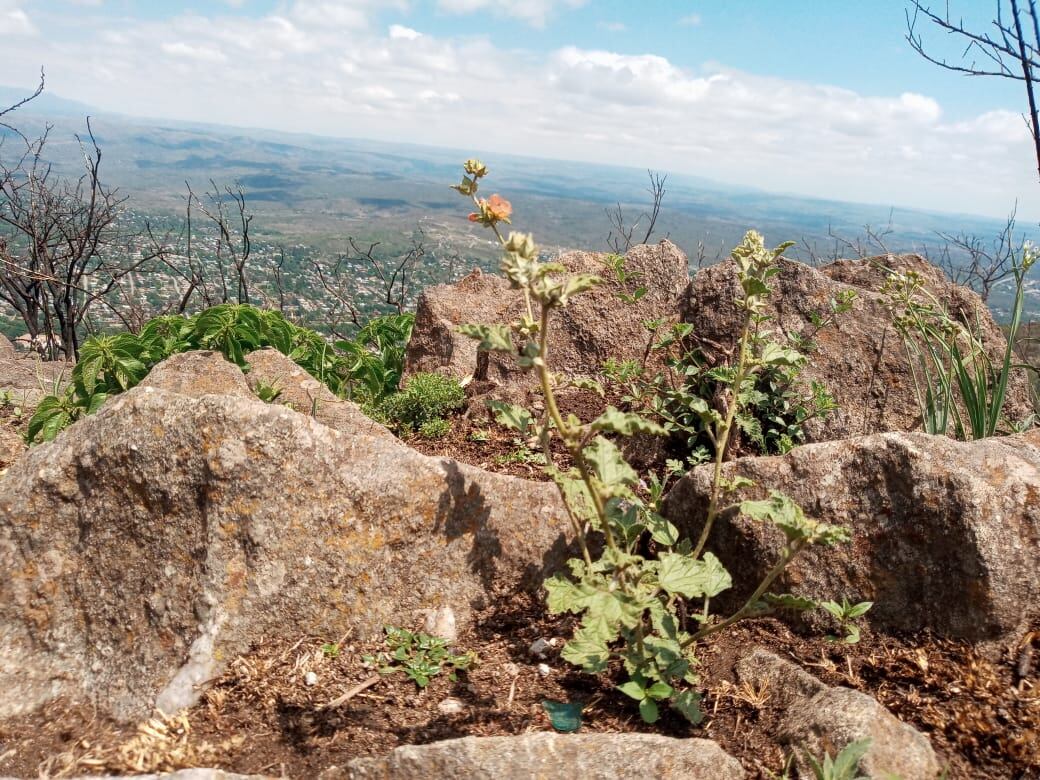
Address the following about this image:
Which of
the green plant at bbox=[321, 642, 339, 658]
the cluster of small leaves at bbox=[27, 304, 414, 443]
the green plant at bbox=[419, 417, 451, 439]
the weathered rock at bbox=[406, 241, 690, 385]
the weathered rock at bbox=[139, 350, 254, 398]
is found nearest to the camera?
the green plant at bbox=[321, 642, 339, 658]

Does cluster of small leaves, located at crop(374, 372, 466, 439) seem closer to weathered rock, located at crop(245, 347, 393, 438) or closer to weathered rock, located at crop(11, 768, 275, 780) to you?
weathered rock, located at crop(245, 347, 393, 438)

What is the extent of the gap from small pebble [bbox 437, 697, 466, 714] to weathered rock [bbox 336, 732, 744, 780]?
56 centimetres

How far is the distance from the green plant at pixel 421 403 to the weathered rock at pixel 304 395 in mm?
504

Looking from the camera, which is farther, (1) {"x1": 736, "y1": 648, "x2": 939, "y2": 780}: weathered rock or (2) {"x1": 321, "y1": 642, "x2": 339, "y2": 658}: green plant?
(2) {"x1": 321, "y1": 642, "x2": 339, "y2": 658}: green plant

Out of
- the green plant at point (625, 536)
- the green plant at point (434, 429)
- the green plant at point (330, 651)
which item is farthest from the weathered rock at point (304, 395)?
the green plant at point (625, 536)

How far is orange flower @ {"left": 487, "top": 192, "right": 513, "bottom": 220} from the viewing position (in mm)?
2668

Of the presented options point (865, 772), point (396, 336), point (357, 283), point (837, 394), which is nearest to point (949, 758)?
point (865, 772)

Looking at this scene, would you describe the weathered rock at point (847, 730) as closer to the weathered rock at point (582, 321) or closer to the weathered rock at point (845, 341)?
the weathered rock at point (845, 341)

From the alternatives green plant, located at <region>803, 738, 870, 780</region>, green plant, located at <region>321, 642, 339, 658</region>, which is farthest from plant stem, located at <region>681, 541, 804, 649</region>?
green plant, located at <region>321, 642, 339, 658</region>

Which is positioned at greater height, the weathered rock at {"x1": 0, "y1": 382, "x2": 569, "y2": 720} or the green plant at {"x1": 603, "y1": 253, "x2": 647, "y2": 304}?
the green plant at {"x1": 603, "y1": 253, "x2": 647, "y2": 304}

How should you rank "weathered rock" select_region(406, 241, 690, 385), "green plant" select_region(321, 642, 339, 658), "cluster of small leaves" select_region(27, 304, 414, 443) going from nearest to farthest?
"green plant" select_region(321, 642, 339, 658) → "cluster of small leaves" select_region(27, 304, 414, 443) → "weathered rock" select_region(406, 241, 690, 385)

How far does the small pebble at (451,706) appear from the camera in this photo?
279cm

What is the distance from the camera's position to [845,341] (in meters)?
5.08

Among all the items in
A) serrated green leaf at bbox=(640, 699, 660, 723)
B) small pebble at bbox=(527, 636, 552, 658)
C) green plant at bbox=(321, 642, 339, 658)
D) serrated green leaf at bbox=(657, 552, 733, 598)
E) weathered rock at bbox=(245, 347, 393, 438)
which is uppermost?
serrated green leaf at bbox=(657, 552, 733, 598)
